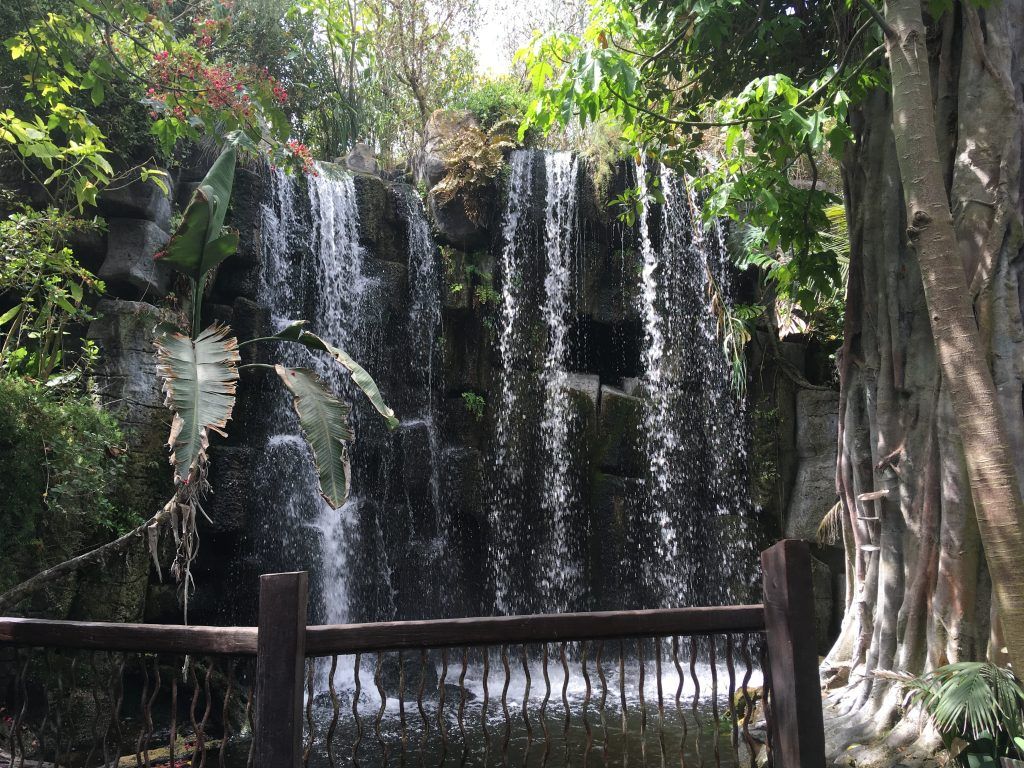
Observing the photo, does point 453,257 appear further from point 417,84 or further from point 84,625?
point 84,625

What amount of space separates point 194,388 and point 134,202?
5460mm

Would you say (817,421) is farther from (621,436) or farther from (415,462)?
(415,462)

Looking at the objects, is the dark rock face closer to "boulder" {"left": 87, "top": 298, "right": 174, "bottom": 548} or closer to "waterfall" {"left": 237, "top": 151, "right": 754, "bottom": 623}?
"boulder" {"left": 87, "top": 298, "right": 174, "bottom": 548}

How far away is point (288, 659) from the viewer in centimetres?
262

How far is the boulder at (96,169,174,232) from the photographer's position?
8086 mm

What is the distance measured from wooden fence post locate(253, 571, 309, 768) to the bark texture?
266 centimetres

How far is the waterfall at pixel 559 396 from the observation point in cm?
947

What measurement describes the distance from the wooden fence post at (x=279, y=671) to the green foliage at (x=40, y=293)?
13.1ft

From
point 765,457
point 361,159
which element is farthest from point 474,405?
point 361,159

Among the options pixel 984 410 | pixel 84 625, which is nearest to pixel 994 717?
pixel 984 410

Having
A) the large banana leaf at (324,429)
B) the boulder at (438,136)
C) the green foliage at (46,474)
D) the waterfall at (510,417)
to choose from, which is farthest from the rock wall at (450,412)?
the large banana leaf at (324,429)

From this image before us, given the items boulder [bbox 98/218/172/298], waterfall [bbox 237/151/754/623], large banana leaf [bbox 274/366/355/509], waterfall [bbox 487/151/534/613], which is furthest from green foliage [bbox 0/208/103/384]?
waterfall [bbox 487/151/534/613]

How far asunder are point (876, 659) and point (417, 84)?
11.7 m

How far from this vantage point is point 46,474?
5676mm
